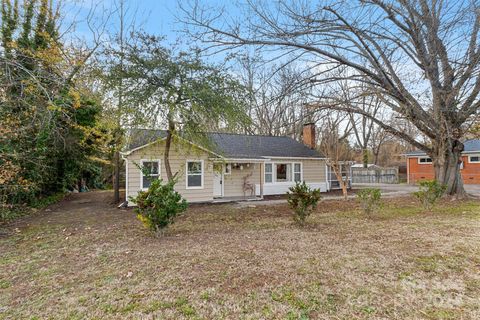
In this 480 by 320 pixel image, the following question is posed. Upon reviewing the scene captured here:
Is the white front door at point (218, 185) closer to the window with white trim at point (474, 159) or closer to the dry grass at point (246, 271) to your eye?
the dry grass at point (246, 271)

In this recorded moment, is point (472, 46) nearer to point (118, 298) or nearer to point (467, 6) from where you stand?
point (467, 6)

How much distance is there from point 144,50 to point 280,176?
10.8 metres

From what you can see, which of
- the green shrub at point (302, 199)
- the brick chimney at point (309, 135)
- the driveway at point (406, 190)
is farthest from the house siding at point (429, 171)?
the green shrub at point (302, 199)

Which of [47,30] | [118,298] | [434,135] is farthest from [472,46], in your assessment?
[47,30]

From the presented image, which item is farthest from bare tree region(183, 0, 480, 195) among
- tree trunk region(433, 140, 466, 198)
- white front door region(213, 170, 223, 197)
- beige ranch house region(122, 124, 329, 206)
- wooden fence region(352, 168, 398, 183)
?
wooden fence region(352, 168, 398, 183)

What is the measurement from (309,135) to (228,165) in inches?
283

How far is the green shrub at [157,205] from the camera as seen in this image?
592 cm

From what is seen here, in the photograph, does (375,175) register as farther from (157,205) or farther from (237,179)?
(157,205)

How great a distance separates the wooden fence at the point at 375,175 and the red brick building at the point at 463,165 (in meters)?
1.94

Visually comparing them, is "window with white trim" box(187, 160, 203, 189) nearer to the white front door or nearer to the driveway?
the white front door

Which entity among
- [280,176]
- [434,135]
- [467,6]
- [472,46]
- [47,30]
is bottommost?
[280,176]

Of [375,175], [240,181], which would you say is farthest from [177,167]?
[375,175]

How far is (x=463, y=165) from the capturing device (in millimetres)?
20953

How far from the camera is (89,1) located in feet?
34.7
